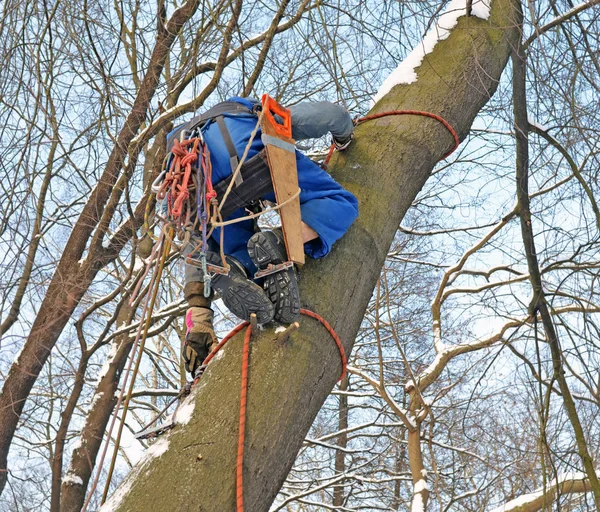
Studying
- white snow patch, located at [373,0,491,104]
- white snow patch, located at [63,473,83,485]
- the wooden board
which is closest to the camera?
the wooden board

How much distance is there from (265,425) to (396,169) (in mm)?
1351

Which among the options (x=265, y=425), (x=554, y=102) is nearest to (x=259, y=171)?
(x=265, y=425)

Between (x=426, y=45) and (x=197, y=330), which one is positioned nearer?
(x=197, y=330)

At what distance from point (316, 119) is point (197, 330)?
1018mm

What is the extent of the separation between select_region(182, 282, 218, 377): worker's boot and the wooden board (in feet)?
1.99

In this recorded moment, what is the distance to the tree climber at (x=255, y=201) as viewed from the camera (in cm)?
247

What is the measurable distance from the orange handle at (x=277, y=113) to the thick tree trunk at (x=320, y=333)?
1.26ft

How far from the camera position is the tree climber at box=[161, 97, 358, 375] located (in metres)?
2.47

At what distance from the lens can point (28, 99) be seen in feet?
15.1

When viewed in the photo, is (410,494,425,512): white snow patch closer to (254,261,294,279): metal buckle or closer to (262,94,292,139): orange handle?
(254,261,294,279): metal buckle

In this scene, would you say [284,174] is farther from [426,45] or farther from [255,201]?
[426,45]

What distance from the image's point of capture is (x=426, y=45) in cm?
356

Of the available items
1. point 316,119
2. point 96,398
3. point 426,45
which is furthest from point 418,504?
point 316,119

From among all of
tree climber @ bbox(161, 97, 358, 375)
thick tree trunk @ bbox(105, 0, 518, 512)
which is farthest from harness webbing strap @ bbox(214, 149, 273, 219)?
thick tree trunk @ bbox(105, 0, 518, 512)
